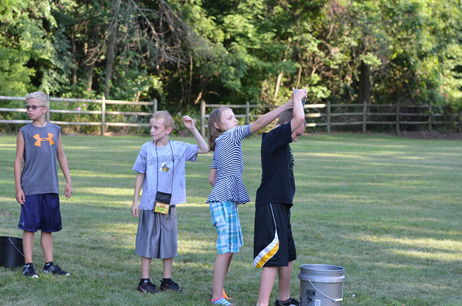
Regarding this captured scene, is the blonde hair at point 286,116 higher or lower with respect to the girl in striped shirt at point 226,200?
higher

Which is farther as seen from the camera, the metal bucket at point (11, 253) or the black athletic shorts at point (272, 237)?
the metal bucket at point (11, 253)

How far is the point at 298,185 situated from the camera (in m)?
12.2

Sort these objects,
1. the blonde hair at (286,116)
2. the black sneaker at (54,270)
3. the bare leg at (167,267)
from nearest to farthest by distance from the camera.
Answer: the blonde hair at (286,116)
the bare leg at (167,267)
the black sneaker at (54,270)

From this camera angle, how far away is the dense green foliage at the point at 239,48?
2845 centimetres

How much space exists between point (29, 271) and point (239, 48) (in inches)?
1036

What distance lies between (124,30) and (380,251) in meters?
22.9

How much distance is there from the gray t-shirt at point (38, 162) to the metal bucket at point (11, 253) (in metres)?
0.52

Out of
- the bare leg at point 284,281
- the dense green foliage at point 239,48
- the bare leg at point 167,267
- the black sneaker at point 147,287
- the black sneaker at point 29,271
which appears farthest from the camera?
the dense green foliage at point 239,48

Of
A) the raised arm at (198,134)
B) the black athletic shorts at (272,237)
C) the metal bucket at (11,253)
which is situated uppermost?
the raised arm at (198,134)

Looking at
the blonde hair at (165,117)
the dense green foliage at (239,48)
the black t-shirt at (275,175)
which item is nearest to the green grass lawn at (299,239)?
the black t-shirt at (275,175)

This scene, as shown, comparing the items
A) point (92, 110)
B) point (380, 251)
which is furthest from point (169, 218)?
point (92, 110)

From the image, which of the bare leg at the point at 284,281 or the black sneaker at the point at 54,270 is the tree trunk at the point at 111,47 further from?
the bare leg at the point at 284,281

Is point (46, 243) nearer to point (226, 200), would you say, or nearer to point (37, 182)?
point (37, 182)

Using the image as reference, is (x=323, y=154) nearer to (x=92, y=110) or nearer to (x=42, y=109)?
(x=92, y=110)
